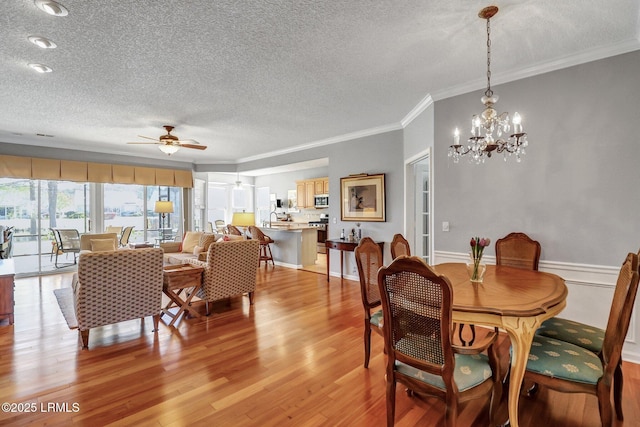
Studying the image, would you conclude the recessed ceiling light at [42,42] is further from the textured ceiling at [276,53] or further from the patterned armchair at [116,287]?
the patterned armchair at [116,287]

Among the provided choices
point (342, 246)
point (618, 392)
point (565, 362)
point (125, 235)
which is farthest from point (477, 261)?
point (125, 235)

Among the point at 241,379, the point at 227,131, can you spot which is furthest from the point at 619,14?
the point at 227,131

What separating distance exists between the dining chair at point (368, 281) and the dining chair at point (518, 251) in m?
1.31

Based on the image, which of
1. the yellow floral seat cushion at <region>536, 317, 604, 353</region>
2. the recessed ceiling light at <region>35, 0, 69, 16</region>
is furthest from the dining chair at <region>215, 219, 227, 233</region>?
the yellow floral seat cushion at <region>536, 317, 604, 353</region>

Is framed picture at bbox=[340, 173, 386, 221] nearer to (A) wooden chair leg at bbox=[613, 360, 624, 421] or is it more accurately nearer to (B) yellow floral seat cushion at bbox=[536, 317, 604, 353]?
(B) yellow floral seat cushion at bbox=[536, 317, 604, 353]

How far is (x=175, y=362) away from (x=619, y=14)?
14.7 ft

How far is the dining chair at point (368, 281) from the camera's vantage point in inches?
101

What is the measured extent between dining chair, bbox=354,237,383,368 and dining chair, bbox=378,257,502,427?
2.56ft

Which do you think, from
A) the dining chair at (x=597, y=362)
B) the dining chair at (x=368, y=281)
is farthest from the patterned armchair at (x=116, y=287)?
the dining chair at (x=597, y=362)

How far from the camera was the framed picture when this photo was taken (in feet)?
17.2

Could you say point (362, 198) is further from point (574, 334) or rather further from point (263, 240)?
point (574, 334)

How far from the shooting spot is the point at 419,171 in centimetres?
505

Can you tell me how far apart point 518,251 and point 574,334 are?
1.12 meters

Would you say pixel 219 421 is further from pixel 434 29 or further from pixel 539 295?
pixel 434 29
